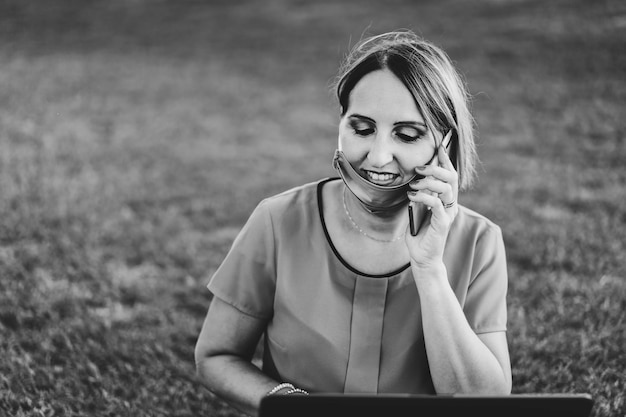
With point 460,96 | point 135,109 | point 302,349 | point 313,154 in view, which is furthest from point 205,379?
point 135,109

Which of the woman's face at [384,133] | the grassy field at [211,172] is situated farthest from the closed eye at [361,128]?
the grassy field at [211,172]

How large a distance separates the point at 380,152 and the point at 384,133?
0.06m

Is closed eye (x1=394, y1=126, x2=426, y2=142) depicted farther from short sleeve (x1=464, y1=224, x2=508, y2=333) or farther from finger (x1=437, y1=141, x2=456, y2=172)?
short sleeve (x1=464, y1=224, x2=508, y2=333)

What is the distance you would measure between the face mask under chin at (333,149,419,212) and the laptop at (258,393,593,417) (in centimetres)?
74

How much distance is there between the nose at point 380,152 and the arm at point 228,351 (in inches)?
26.2

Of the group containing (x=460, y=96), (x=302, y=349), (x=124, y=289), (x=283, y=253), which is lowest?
(x=124, y=289)

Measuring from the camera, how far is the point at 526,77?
8.80 meters

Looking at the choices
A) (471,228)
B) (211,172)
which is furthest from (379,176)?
(211,172)

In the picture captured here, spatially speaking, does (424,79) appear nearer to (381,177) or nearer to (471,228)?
(381,177)

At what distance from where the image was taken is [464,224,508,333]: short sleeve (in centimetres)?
221

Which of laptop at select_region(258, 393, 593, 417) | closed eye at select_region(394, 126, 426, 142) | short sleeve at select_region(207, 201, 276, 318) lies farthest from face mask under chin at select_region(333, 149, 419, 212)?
laptop at select_region(258, 393, 593, 417)

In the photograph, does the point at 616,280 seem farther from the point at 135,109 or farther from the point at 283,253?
the point at 135,109

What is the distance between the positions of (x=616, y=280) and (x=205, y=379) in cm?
272

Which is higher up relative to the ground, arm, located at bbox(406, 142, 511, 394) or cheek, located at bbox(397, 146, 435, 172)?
cheek, located at bbox(397, 146, 435, 172)
